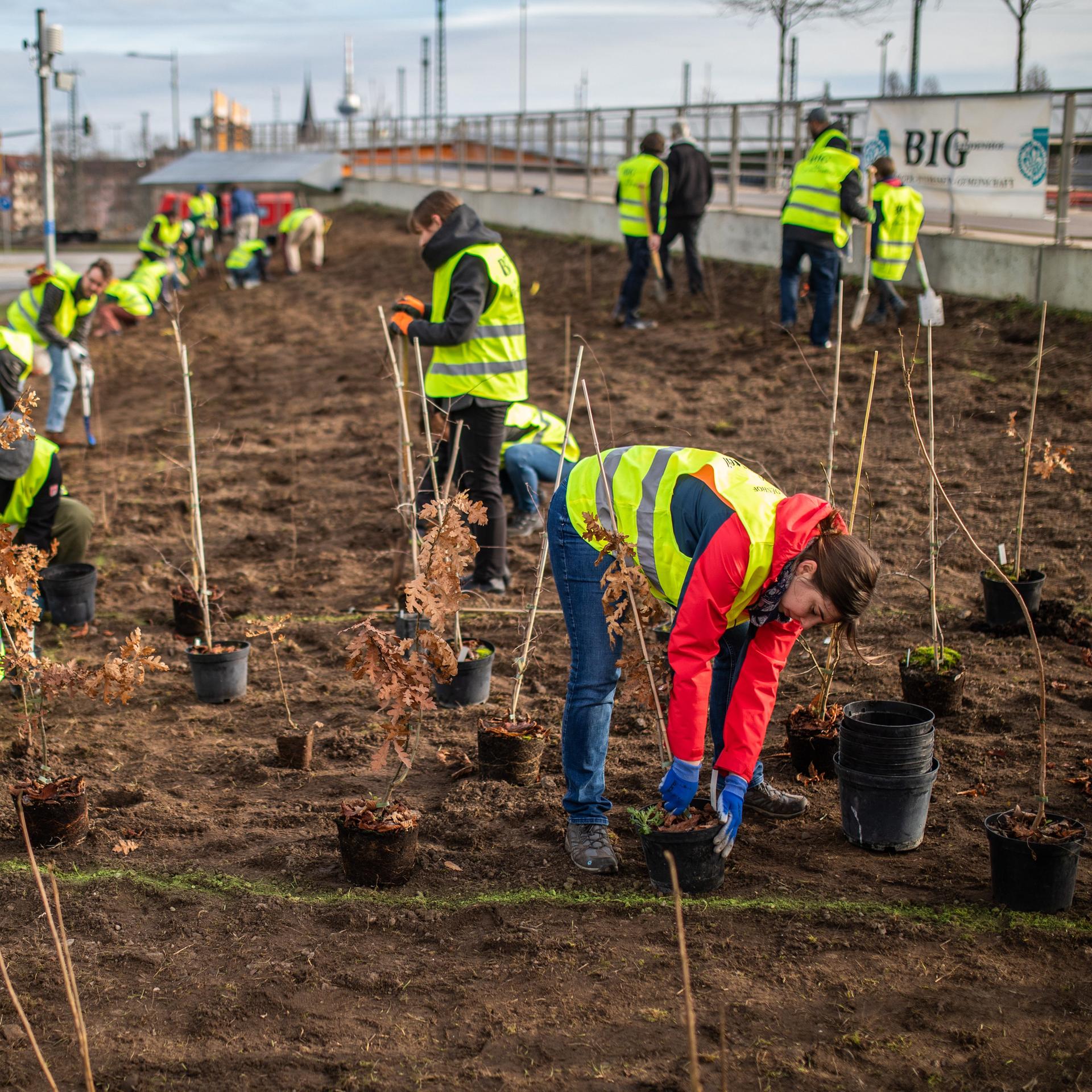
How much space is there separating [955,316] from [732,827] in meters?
8.17

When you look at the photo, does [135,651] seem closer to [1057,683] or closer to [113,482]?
[1057,683]

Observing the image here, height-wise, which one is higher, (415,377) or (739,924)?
(415,377)

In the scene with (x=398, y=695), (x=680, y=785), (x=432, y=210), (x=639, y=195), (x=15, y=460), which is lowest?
(x=680, y=785)

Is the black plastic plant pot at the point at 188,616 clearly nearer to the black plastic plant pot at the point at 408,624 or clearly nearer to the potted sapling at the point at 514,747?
the black plastic plant pot at the point at 408,624

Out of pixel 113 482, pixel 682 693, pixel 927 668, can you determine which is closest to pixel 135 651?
pixel 682 693

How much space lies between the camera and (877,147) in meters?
11.5

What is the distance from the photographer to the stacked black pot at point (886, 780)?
11.2 feet

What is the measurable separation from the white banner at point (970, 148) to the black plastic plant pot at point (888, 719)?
26.5 ft

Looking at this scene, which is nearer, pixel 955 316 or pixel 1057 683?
pixel 1057 683

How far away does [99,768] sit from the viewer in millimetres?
4195

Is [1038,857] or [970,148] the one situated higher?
[970,148]

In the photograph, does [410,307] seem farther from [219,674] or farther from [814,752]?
[814,752]

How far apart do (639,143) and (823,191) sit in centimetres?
646

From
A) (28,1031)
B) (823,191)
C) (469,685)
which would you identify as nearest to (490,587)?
(469,685)
